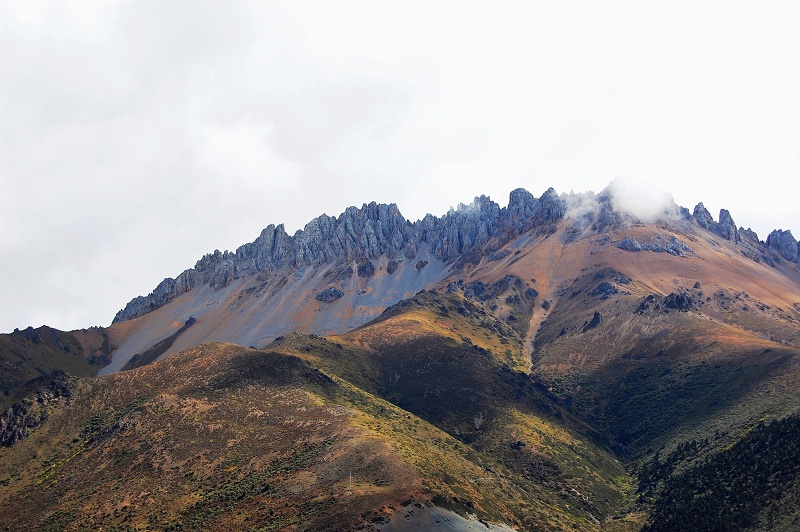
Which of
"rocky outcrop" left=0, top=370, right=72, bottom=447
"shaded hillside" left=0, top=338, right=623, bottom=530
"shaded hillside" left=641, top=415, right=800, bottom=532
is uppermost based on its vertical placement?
"rocky outcrop" left=0, top=370, right=72, bottom=447

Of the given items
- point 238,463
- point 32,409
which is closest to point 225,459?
point 238,463

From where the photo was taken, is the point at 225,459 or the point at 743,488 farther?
the point at 225,459

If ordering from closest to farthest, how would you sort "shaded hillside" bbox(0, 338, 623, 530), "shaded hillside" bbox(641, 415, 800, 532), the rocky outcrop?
"shaded hillside" bbox(0, 338, 623, 530) < "shaded hillside" bbox(641, 415, 800, 532) < the rocky outcrop

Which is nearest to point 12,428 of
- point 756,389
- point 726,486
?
point 726,486

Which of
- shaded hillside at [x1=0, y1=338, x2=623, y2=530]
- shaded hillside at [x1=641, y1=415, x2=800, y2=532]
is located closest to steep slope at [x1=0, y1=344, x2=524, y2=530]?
shaded hillside at [x1=0, y1=338, x2=623, y2=530]

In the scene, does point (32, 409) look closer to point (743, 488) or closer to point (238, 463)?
point (238, 463)

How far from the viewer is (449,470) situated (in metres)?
148

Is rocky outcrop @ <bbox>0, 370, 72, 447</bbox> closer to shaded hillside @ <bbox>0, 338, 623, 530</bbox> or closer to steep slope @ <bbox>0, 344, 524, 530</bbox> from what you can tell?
shaded hillside @ <bbox>0, 338, 623, 530</bbox>

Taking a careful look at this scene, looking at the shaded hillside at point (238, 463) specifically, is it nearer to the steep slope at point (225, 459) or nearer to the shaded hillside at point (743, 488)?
the steep slope at point (225, 459)

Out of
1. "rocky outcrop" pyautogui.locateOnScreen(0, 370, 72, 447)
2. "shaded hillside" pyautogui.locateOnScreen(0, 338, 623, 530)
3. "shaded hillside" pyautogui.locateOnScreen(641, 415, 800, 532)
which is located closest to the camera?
"shaded hillside" pyautogui.locateOnScreen(0, 338, 623, 530)

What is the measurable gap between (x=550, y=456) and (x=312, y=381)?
66.6 metres

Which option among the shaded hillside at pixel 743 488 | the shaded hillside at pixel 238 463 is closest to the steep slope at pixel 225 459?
the shaded hillside at pixel 238 463

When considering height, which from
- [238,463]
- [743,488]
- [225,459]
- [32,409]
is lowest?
[743,488]

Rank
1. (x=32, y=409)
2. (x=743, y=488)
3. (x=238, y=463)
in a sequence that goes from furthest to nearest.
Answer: (x=32, y=409)
(x=238, y=463)
(x=743, y=488)
